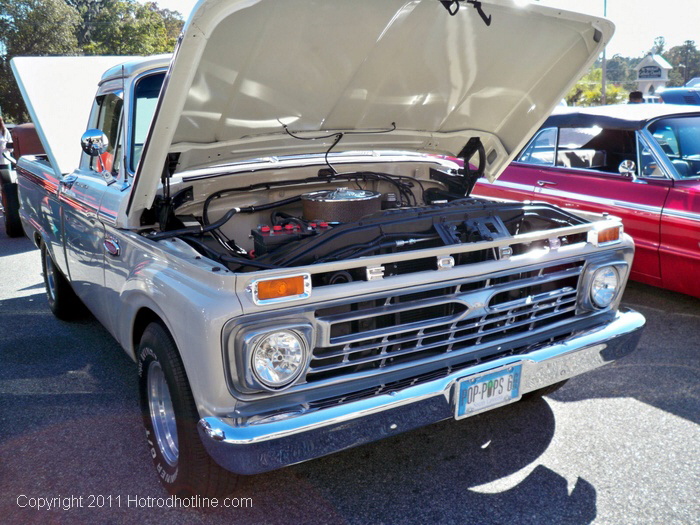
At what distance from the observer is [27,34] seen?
90.8 feet

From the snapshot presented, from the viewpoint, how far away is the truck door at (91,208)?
3.43 metres

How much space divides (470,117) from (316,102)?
1067mm

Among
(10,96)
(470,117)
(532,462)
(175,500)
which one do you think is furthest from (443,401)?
(10,96)

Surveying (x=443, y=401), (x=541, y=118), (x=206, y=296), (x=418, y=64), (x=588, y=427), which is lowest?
(x=588, y=427)

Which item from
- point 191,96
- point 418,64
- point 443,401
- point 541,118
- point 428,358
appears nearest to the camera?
point 443,401

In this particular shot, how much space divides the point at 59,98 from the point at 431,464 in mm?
4146

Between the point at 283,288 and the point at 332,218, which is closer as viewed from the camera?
the point at 283,288

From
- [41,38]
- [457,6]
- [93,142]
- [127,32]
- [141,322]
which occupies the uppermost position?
[127,32]

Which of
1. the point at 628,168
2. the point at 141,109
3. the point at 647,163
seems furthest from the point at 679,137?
the point at 141,109

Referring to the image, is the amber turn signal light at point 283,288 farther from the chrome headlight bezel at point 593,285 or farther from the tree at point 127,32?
the tree at point 127,32

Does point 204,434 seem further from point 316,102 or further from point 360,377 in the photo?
point 316,102

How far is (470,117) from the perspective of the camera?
3818 millimetres

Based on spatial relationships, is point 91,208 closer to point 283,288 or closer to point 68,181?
point 68,181

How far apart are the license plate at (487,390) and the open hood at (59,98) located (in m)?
3.32
